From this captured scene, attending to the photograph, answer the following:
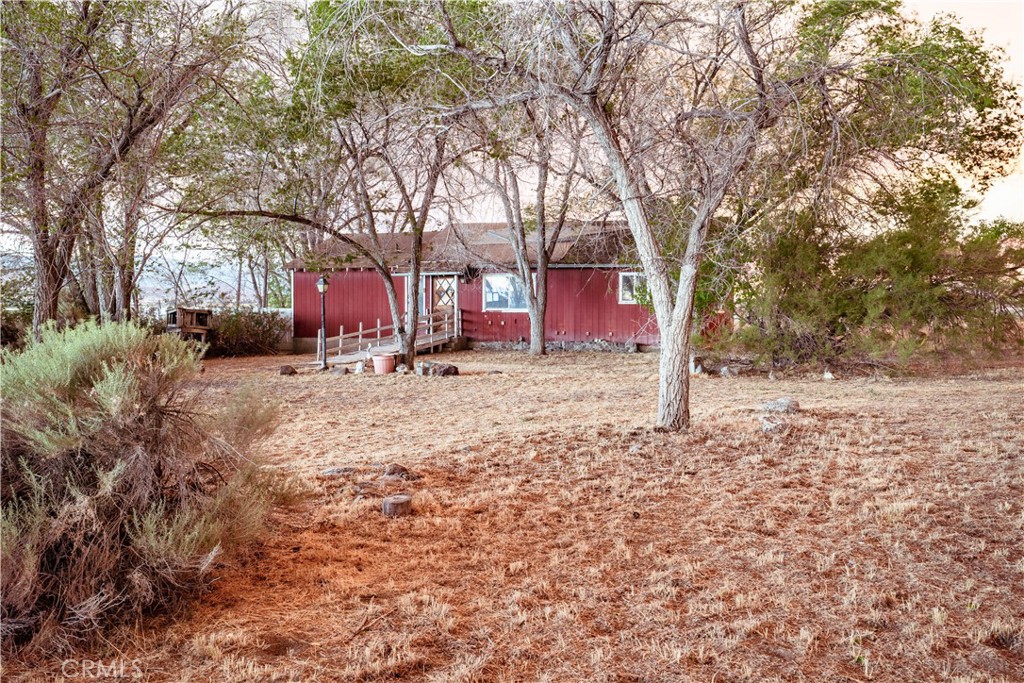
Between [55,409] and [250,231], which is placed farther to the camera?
[250,231]

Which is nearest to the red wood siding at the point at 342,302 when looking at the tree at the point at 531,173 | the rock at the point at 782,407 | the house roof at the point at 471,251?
the house roof at the point at 471,251

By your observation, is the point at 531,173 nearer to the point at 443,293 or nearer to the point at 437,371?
the point at 437,371

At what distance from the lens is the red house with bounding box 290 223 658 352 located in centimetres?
2153

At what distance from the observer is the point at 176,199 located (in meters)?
11.9

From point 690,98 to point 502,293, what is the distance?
15154 millimetres

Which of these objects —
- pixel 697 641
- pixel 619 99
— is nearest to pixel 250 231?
pixel 619 99

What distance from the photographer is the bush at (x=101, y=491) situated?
316cm

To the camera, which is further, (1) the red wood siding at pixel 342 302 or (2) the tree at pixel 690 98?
(1) the red wood siding at pixel 342 302

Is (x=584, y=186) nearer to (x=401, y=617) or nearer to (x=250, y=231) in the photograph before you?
(x=250, y=231)

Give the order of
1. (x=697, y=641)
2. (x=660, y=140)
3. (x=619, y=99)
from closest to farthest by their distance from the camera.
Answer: (x=697, y=641) → (x=660, y=140) → (x=619, y=99)

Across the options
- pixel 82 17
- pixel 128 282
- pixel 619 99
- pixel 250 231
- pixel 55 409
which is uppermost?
pixel 82 17

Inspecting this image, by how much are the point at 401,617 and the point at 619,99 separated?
677 cm

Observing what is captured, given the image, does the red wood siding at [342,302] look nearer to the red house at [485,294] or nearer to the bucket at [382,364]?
the red house at [485,294]

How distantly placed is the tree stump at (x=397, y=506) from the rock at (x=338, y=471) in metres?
1.11
